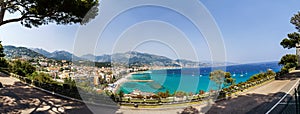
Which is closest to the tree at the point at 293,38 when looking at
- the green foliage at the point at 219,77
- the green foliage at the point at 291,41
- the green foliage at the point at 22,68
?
the green foliage at the point at 291,41

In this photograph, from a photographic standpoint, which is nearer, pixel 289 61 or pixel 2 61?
pixel 2 61

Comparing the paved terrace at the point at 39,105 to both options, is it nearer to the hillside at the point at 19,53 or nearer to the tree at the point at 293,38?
the hillside at the point at 19,53

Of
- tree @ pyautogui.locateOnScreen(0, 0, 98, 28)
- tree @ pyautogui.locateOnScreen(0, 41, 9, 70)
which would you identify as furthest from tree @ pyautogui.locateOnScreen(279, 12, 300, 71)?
tree @ pyautogui.locateOnScreen(0, 41, 9, 70)

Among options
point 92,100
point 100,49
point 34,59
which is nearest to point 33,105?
point 92,100

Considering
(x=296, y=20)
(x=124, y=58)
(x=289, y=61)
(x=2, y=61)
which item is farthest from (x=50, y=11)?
(x=289, y=61)

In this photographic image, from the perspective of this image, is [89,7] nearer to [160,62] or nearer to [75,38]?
[75,38]

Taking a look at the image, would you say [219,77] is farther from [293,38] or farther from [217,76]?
[293,38]
